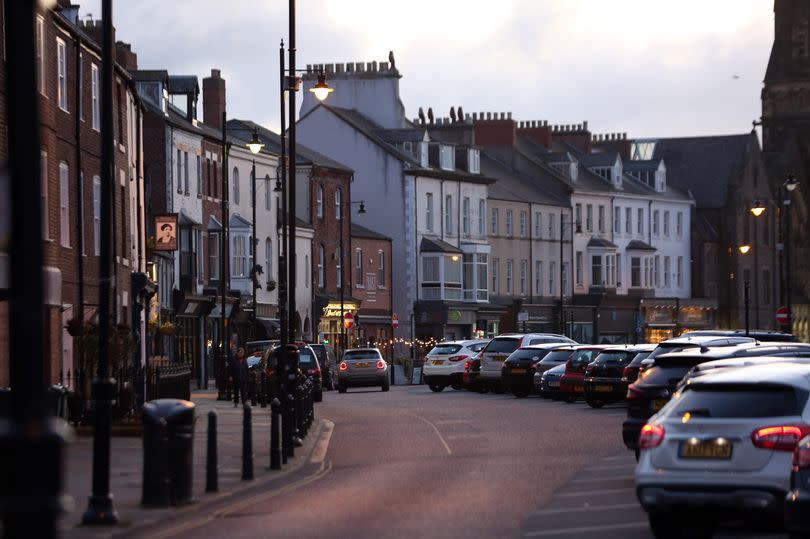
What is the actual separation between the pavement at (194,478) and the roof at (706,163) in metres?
89.7

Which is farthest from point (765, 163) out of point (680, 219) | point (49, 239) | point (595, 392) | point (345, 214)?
point (49, 239)

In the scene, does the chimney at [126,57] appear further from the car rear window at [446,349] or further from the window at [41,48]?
the window at [41,48]

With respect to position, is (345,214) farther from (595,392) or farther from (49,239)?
(49,239)

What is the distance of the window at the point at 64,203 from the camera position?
115 feet

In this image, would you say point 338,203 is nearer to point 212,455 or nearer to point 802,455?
point 212,455

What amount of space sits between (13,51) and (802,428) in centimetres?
917

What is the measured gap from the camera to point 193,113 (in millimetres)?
70812

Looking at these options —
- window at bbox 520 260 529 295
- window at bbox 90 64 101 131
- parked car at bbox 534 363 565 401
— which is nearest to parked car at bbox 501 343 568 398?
parked car at bbox 534 363 565 401

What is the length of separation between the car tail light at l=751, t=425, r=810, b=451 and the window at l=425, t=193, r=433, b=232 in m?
79.3

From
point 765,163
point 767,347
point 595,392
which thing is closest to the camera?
point 767,347

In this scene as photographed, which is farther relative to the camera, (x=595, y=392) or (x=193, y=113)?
(x=193, y=113)

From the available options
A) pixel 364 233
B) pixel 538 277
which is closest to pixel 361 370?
pixel 364 233

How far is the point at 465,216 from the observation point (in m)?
97.8

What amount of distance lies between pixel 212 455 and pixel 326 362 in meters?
38.9
